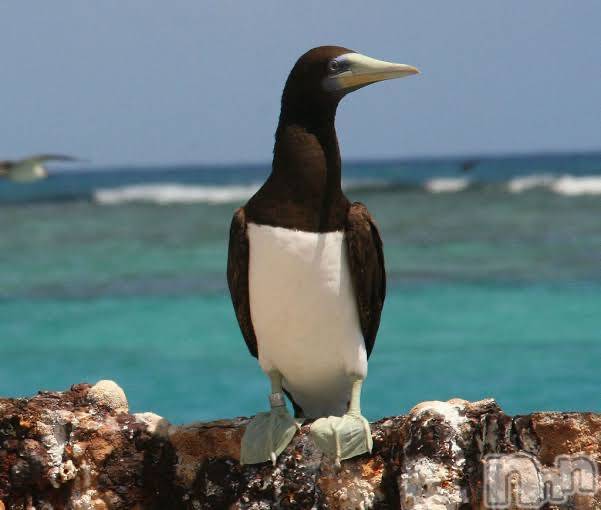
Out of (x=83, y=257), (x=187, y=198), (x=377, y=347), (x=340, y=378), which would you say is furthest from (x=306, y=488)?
(x=187, y=198)

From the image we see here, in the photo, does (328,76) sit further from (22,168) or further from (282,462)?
(22,168)

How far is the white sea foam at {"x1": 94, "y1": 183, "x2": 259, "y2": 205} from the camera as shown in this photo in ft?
112

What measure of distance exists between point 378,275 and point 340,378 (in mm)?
418

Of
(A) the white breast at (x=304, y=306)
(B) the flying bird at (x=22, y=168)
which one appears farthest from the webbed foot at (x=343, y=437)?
(B) the flying bird at (x=22, y=168)

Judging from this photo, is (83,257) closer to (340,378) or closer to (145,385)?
(145,385)

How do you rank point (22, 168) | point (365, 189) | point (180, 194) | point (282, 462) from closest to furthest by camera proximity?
point (282, 462) < point (22, 168) < point (365, 189) < point (180, 194)

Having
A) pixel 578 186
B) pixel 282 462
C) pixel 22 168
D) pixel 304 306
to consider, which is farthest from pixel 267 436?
pixel 578 186

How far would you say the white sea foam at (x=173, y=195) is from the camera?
3400 centimetres

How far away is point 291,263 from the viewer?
11.7 ft

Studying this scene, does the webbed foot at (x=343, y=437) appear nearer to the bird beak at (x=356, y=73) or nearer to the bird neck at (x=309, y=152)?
the bird neck at (x=309, y=152)

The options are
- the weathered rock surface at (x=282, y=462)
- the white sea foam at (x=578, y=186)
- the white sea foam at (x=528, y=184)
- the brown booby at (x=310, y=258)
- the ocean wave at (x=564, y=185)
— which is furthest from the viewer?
the white sea foam at (x=528, y=184)

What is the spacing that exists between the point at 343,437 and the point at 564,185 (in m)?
28.7

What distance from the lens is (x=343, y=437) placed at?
3.41m

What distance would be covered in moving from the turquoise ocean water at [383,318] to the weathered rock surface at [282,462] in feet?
16.2
